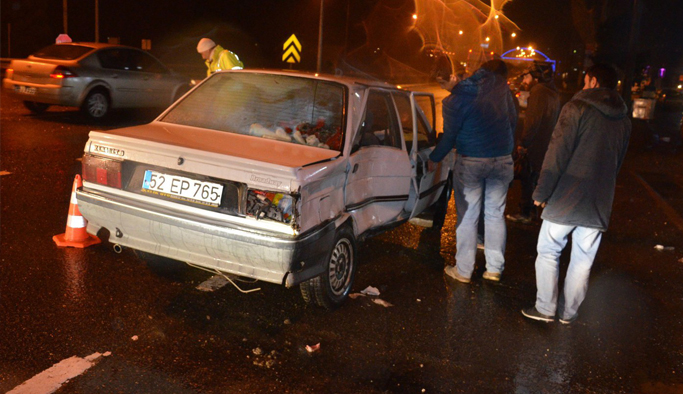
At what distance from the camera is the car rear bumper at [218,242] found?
3.67 metres

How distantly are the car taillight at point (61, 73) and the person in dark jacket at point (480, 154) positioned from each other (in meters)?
9.04

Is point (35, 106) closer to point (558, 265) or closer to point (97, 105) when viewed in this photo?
point (97, 105)

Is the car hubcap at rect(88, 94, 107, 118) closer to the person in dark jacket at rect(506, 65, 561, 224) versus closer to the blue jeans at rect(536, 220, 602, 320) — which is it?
the person in dark jacket at rect(506, 65, 561, 224)

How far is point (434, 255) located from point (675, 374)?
2.45 meters

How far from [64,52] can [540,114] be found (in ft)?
32.1

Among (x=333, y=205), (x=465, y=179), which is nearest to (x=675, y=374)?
(x=465, y=179)

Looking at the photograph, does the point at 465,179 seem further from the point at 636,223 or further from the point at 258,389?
the point at 636,223

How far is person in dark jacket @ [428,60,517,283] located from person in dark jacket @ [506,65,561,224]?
1.77m

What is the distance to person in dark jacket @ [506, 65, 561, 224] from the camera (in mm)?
6902

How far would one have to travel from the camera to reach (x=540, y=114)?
6.89 metres

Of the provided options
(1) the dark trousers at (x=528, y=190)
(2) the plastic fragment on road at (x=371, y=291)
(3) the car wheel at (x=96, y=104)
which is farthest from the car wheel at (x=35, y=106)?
(2) the plastic fragment on road at (x=371, y=291)

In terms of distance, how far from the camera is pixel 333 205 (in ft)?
13.5

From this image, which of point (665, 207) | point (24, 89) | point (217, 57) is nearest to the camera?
point (217, 57)

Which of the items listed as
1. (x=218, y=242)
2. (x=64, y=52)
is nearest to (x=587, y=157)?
(x=218, y=242)
